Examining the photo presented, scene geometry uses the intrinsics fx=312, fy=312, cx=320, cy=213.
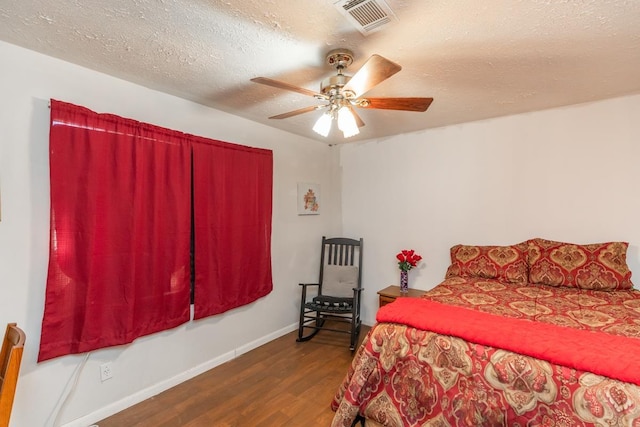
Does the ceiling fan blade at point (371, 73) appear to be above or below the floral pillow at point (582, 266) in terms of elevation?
above

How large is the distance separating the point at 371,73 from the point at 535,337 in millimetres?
1528

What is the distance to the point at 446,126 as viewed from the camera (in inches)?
133

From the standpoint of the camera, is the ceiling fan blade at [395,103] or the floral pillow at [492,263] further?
the floral pillow at [492,263]

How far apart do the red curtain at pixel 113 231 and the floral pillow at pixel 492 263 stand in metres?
2.46

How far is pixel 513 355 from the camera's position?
1483mm

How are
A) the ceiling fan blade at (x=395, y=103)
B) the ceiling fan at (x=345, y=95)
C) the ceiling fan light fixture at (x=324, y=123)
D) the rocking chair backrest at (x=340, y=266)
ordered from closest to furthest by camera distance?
the ceiling fan at (x=345, y=95) → the ceiling fan blade at (x=395, y=103) → the ceiling fan light fixture at (x=324, y=123) → the rocking chair backrest at (x=340, y=266)

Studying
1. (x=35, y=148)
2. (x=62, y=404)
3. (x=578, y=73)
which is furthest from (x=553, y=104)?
(x=62, y=404)

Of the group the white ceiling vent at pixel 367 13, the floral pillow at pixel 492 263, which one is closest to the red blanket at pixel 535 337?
the floral pillow at pixel 492 263

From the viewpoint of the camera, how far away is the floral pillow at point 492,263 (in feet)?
8.94

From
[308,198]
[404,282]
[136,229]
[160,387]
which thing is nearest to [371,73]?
[136,229]

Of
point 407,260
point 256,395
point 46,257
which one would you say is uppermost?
point 46,257

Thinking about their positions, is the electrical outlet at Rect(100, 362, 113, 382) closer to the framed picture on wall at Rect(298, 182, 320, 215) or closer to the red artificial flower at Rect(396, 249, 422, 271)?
the framed picture on wall at Rect(298, 182, 320, 215)

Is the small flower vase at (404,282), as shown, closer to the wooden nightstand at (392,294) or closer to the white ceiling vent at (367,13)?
the wooden nightstand at (392,294)

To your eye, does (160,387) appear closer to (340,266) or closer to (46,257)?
(46,257)
